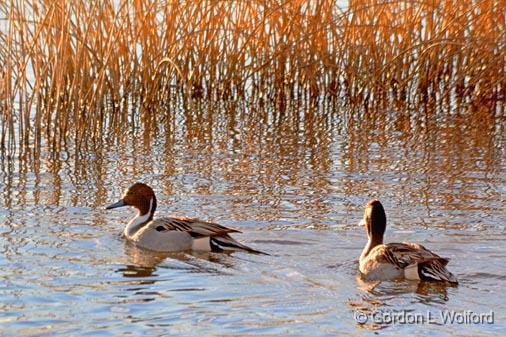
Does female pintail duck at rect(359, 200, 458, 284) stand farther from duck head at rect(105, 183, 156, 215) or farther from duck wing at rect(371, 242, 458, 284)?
duck head at rect(105, 183, 156, 215)

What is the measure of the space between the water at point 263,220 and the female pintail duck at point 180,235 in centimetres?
13

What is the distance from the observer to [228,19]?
614 inches

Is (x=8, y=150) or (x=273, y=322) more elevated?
(x=8, y=150)

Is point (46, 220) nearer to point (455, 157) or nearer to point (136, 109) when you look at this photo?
point (455, 157)

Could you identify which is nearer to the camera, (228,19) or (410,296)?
(410,296)

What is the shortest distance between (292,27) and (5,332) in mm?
9472

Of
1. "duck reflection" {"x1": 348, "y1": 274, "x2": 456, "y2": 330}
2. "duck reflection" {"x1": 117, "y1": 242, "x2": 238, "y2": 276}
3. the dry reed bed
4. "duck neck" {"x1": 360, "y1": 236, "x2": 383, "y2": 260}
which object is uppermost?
the dry reed bed

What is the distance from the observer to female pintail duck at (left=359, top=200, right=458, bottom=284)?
8.12 metres

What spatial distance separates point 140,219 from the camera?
33.2 ft

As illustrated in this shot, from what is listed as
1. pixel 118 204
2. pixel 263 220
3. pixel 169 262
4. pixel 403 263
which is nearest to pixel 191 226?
pixel 169 262

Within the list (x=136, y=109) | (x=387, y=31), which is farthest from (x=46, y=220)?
(x=387, y=31)

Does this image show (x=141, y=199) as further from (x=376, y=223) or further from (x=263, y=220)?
(x=376, y=223)

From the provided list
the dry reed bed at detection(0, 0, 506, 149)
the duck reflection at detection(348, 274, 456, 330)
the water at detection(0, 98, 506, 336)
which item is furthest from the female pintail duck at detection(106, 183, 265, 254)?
the dry reed bed at detection(0, 0, 506, 149)

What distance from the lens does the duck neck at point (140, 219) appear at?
390 inches
